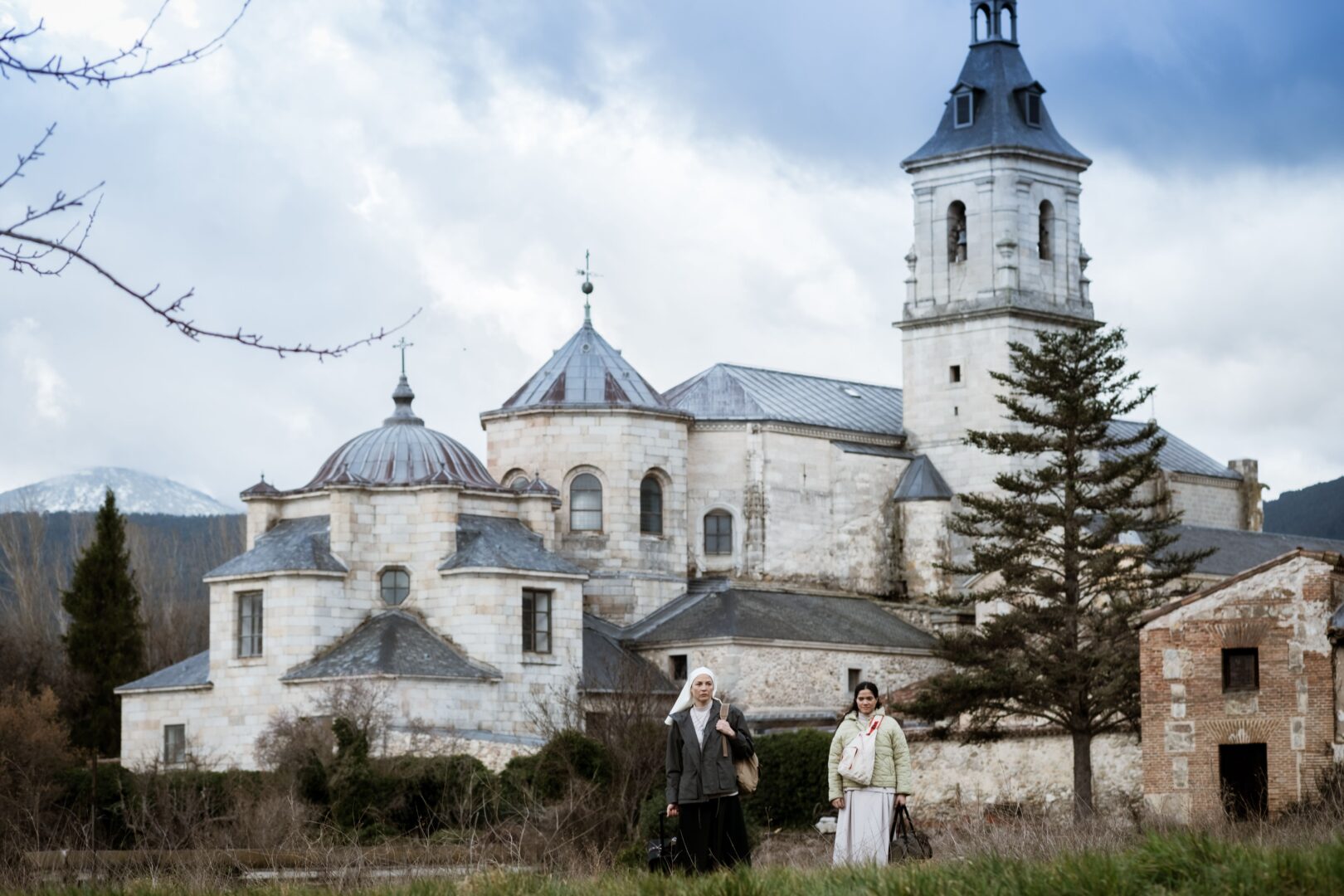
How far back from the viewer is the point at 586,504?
174 feet

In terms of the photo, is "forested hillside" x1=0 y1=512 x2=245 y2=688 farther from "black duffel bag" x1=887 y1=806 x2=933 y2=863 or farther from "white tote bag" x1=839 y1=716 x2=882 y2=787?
"white tote bag" x1=839 y1=716 x2=882 y2=787

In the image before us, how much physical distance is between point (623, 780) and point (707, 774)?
20041 mm

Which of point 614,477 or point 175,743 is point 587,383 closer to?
point 614,477

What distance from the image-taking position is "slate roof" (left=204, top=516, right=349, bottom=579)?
1837 inches

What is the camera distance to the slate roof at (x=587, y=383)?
177ft

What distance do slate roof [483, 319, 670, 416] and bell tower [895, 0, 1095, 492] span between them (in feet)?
24.0

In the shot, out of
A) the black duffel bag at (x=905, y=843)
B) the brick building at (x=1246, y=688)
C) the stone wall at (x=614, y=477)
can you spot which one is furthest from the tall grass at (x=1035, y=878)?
the stone wall at (x=614, y=477)

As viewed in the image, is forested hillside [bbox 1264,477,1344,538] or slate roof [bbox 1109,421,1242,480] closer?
slate roof [bbox 1109,421,1242,480]

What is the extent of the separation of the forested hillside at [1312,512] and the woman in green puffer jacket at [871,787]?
6601 centimetres

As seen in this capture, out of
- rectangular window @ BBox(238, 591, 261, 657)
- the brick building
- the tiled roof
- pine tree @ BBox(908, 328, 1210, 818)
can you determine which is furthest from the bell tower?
the brick building

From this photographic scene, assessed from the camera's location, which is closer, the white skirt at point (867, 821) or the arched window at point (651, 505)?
the white skirt at point (867, 821)

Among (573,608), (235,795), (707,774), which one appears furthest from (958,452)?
(707,774)

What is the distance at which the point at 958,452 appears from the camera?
5731 cm

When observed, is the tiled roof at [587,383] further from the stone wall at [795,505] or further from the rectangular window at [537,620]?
the rectangular window at [537,620]
